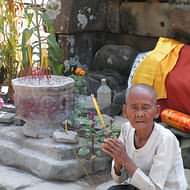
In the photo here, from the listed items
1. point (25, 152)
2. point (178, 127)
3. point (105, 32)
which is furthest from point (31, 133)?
point (105, 32)

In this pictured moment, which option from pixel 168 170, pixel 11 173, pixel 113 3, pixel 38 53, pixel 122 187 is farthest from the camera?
pixel 113 3

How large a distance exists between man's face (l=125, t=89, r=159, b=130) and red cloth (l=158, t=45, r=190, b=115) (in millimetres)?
1843

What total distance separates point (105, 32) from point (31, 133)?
218cm

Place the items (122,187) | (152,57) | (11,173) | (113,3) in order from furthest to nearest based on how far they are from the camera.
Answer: (113,3) < (152,57) < (11,173) < (122,187)

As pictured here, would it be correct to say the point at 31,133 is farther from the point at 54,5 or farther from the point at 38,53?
the point at 54,5

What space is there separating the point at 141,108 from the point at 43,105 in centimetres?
172

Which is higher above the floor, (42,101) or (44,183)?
(42,101)

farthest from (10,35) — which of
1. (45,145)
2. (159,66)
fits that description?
(45,145)

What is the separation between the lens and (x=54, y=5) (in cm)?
561

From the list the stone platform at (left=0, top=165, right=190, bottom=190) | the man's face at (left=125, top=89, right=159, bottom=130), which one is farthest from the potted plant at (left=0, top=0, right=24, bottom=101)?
the man's face at (left=125, top=89, right=159, bottom=130)

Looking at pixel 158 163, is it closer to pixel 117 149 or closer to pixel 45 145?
pixel 117 149

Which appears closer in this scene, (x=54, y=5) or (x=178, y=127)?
(x=178, y=127)

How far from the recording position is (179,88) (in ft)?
14.5

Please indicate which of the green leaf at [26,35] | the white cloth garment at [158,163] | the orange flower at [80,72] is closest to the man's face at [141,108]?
the white cloth garment at [158,163]
